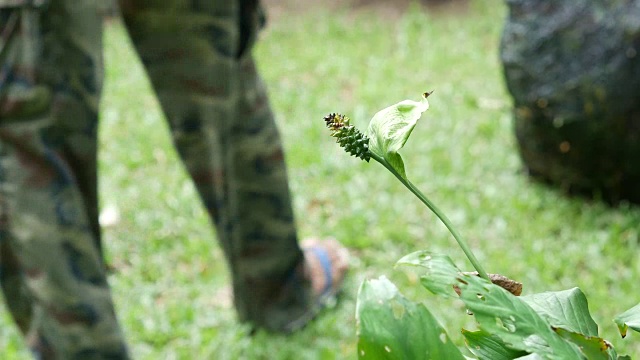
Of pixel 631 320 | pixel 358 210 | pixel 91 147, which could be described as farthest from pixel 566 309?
pixel 358 210

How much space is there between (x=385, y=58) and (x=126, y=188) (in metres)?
1.70

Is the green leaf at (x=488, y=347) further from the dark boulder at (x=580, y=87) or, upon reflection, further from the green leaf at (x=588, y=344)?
the dark boulder at (x=580, y=87)

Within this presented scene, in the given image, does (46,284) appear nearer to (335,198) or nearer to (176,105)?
(176,105)

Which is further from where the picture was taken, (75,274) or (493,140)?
(493,140)

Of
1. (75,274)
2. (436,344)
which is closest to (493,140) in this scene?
(75,274)

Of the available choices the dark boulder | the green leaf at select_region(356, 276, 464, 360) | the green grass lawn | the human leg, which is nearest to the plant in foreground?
the green leaf at select_region(356, 276, 464, 360)

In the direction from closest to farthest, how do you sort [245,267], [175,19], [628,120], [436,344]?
[436,344]
[175,19]
[245,267]
[628,120]

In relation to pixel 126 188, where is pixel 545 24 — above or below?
above

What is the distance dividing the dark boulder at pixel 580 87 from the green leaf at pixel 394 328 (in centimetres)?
213

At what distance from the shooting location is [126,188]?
10.3 feet

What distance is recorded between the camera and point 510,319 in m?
0.52

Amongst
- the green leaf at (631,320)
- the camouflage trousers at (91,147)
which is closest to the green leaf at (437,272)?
the green leaf at (631,320)

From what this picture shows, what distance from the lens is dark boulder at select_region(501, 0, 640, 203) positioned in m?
2.47

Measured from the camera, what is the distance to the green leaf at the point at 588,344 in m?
0.54
